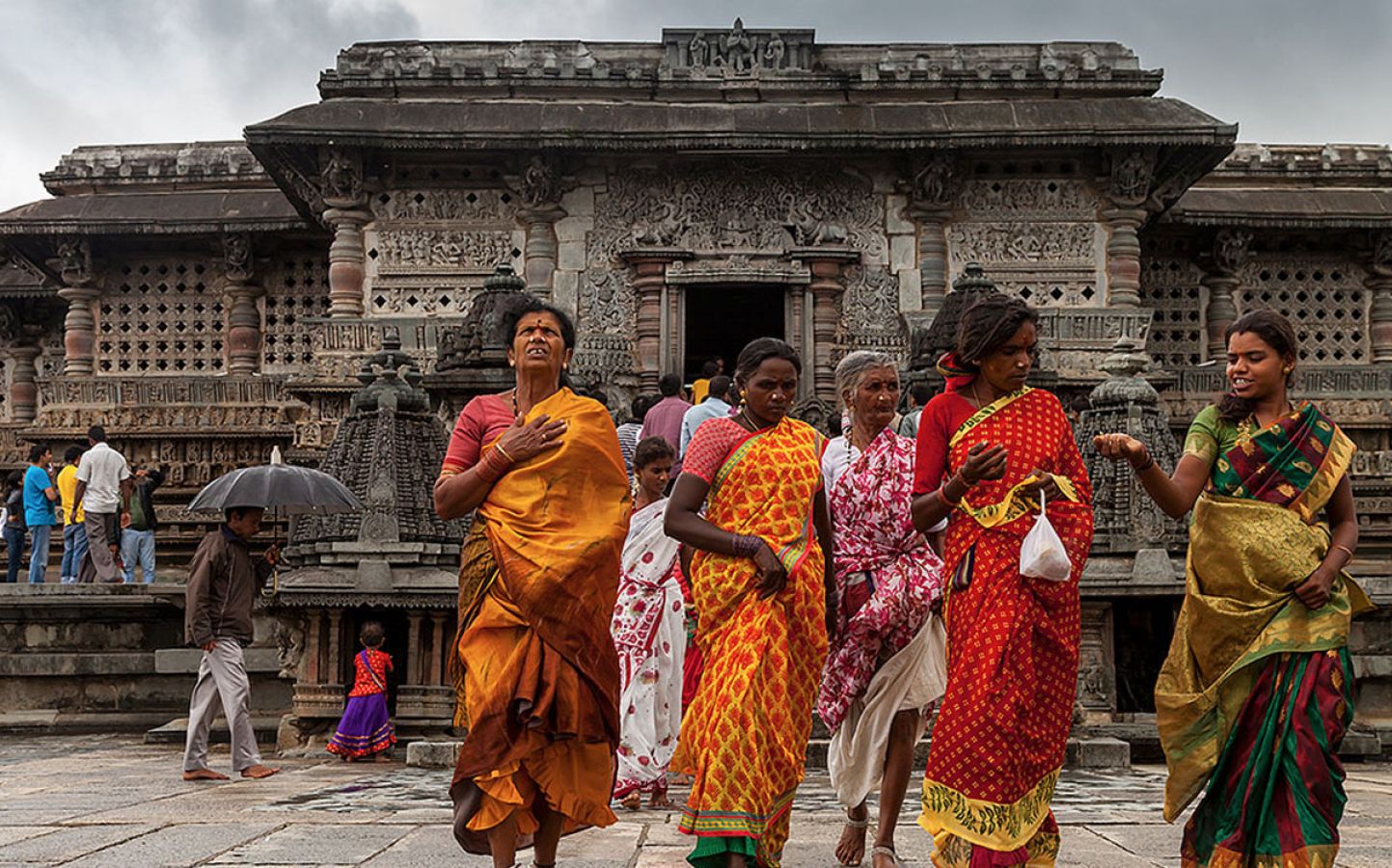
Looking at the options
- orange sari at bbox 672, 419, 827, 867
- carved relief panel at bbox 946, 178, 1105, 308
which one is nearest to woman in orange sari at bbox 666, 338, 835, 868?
orange sari at bbox 672, 419, 827, 867

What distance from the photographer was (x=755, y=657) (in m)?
4.30

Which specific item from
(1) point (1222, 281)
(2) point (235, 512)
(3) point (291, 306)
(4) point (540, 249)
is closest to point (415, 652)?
(2) point (235, 512)

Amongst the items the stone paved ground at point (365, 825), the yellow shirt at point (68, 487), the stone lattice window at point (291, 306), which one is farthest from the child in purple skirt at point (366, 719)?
the stone lattice window at point (291, 306)

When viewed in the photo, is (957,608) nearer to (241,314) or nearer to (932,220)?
(932,220)

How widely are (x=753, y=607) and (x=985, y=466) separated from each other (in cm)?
90

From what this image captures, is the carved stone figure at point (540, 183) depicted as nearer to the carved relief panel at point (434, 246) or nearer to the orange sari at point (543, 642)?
the carved relief panel at point (434, 246)

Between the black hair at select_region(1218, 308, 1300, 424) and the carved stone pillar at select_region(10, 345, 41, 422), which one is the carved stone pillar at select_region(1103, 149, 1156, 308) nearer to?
the black hair at select_region(1218, 308, 1300, 424)

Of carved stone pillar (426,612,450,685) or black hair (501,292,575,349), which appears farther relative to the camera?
carved stone pillar (426,612,450,685)

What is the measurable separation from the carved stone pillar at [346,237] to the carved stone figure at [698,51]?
4.41 m

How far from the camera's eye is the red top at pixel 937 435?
4141mm

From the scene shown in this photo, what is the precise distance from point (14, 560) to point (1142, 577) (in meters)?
10.6

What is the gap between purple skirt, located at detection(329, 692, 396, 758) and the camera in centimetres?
821

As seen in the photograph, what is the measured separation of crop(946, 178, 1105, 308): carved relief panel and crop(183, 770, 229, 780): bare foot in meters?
12.0

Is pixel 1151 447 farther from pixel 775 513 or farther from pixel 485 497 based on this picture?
pixel 485 497
